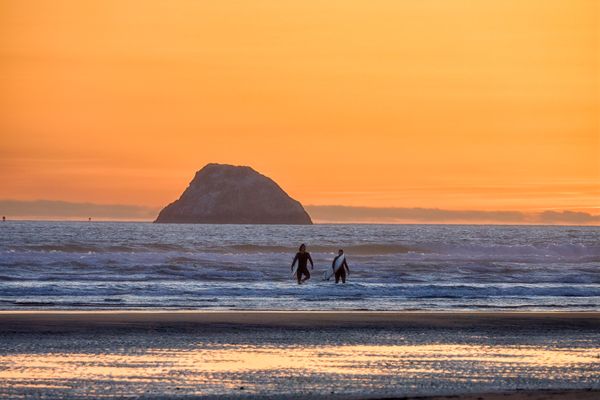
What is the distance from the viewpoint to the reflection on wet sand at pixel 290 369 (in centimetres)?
1219

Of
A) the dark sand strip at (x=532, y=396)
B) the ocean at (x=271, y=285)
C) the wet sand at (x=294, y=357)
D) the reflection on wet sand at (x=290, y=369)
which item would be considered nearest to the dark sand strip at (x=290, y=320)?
the wet sand at (x=294, y=357)

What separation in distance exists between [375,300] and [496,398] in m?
20.5

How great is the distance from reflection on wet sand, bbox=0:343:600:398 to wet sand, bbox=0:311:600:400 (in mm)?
17

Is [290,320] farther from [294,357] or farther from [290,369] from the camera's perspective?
[290,369]

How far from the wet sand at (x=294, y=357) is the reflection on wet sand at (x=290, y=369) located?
17 mm

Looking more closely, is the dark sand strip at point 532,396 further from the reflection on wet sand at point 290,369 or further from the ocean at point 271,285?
the ocean at point 271,285

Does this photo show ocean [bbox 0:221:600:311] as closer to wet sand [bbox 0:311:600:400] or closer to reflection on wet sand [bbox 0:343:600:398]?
wet sand [bbox 0:311:600:400]

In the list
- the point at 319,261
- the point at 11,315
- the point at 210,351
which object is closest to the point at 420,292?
the point at 11,315

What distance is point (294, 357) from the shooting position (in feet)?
49.6

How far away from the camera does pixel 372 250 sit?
8850 cm

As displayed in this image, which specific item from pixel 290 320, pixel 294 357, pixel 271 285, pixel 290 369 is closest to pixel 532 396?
pixel 290 369

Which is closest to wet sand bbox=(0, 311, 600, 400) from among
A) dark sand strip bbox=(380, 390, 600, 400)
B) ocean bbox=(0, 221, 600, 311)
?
dark sand strip bbox=(380, 390, 600, 400)

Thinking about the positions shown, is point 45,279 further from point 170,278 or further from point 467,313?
point 467,313

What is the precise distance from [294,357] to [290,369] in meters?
1.38
